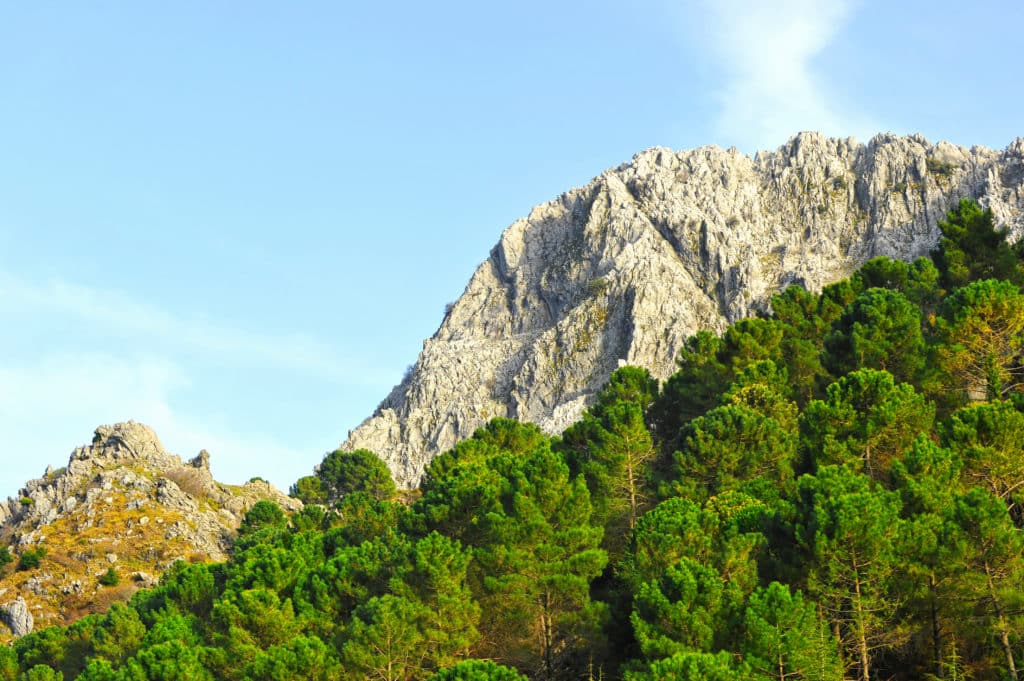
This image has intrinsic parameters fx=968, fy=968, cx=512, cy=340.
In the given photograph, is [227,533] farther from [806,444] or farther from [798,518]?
[798,518]

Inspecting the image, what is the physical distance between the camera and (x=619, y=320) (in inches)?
7200

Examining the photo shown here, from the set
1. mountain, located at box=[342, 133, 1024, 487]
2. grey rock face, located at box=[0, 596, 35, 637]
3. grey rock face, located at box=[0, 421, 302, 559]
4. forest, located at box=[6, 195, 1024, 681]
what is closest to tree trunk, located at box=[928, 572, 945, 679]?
forest, located at box=[6, 195, 1024, 681]

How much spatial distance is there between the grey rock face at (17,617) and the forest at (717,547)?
22.3m

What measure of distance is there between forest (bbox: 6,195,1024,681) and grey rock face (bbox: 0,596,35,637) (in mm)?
22309

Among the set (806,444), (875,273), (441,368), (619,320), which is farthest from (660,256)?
(806,444)

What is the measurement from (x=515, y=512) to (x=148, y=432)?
103 meters

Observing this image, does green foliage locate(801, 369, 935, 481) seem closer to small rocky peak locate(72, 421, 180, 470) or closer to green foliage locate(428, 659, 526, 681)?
green foliage locate(428, 659, 526, 681)

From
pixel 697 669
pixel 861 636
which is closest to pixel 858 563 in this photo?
pixel 861 636

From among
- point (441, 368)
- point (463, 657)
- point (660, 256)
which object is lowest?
point (463, 657)

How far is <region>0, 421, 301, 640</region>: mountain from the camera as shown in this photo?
356 ft

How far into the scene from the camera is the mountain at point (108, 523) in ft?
356

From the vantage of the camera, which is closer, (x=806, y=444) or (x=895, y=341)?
(x=806, y=444)

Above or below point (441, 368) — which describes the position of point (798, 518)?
below

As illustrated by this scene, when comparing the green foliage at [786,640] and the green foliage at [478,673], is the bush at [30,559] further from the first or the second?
the green foliage at [786,640]
